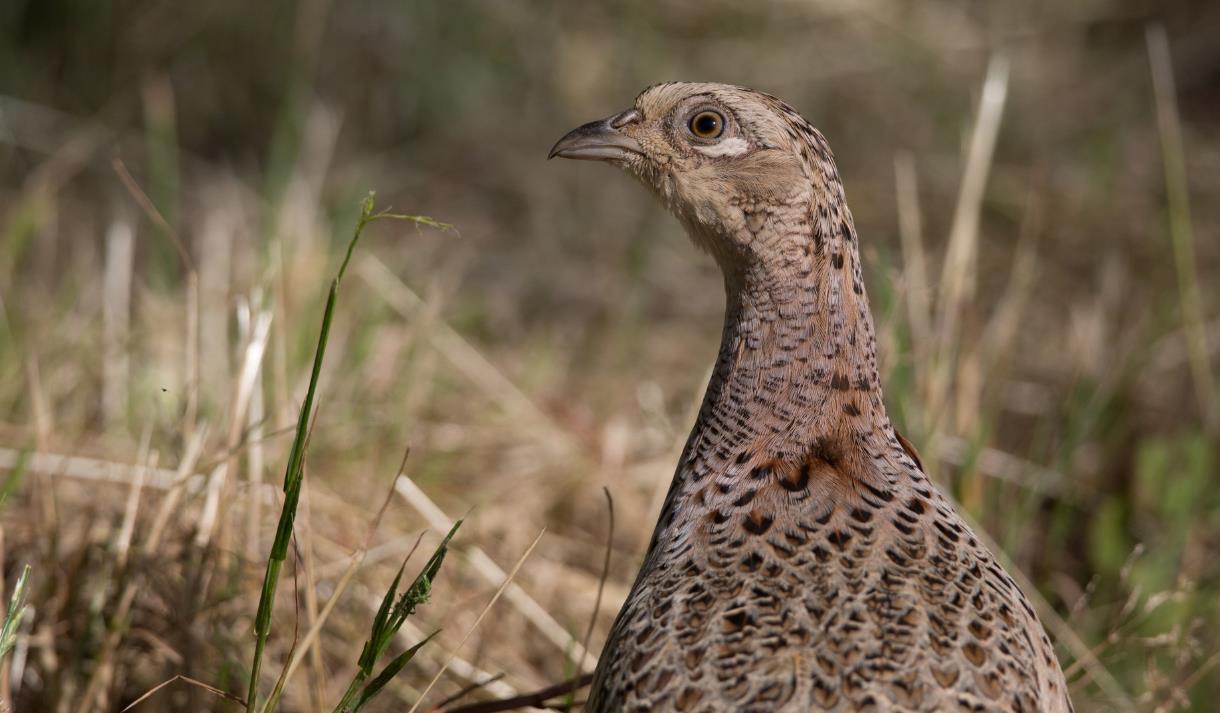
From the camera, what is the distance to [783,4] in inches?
323

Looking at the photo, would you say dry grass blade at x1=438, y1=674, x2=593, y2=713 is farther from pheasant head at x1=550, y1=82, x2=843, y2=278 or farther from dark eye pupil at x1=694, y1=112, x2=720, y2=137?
dark eye pupil at x1=694, y1=112, x2=720, y2=137

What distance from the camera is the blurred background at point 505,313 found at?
3246 millimetres

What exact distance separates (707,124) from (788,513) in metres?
0.85

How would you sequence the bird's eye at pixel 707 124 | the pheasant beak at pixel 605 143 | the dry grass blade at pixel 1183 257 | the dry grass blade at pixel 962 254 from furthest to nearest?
the dry grass blade at pixel 1183 257, the dry grass blade at pixel 962 254, the pheasant beak at pixel 605 143, the bird's eye at pixel 707 124

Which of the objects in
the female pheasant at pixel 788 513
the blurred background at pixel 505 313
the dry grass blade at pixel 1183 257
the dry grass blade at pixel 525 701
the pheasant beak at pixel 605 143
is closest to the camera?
the female pheasant at pixel 788 513

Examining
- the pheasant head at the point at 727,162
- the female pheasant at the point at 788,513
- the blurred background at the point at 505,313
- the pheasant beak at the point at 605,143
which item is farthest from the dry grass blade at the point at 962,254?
the pheasant beak at the point at 605,143

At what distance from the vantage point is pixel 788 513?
7.85ft

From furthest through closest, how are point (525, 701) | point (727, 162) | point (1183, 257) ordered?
point (1183, 257)
point (727, 162)
point (525, 701)

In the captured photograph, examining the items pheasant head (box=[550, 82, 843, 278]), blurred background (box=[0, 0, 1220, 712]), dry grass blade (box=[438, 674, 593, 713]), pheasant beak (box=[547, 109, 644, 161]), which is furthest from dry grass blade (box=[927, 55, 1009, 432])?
dry grass blade (box=[438, 674, 593, 713])

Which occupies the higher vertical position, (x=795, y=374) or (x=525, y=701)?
(x=795, y=374)

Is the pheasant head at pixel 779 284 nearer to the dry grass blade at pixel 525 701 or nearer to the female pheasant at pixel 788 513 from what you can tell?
the female pheasant at pixel 788 513

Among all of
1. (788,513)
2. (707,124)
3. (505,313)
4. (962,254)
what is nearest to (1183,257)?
(962,254)

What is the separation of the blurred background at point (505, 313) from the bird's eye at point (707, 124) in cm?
96

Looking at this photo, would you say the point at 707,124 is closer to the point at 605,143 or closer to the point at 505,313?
the point at 605,143
